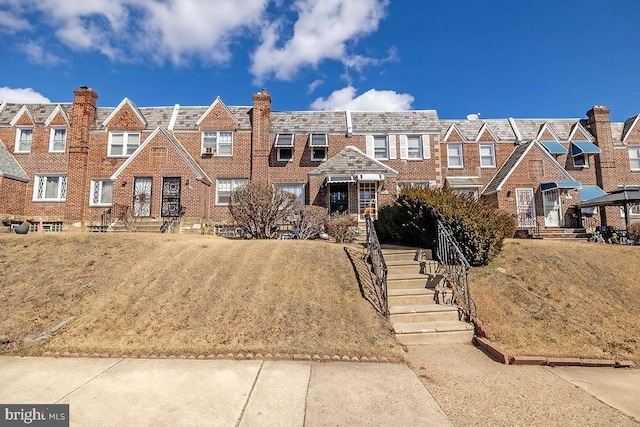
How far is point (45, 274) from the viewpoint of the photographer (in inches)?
328

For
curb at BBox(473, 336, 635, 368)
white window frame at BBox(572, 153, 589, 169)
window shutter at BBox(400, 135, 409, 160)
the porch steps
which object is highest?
window shutter at BBox(400, 135, 409, 160)

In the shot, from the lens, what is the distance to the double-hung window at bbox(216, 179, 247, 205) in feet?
73.7

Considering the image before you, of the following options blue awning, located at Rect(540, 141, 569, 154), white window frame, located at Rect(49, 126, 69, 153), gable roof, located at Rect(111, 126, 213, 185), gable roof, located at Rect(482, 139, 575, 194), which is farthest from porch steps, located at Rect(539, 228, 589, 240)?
white window frame, located at Rect(49, 126, 69, 153)

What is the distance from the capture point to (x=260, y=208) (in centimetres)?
1277

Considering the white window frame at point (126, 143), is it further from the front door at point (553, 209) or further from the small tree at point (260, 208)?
the front door at point (553, 209)

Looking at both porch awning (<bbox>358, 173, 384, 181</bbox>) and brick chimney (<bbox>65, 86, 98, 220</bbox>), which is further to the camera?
brick chimney (<bbox>65, 86, 98, 220</bbox>)

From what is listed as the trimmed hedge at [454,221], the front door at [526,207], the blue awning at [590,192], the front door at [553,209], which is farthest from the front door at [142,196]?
the blue awning at [590,192]

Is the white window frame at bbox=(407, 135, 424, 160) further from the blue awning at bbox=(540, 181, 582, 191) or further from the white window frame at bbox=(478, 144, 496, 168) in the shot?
the blue awning at bbox=(540, 181, 582, 191)

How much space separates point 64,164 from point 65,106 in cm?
454

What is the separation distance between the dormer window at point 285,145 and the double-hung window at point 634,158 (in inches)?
987

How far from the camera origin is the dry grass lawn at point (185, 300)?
609 centimetres

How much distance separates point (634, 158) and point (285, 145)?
25825 mm

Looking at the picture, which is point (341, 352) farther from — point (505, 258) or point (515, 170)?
point (515, 170)

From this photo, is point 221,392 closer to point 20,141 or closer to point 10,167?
point 10,167
